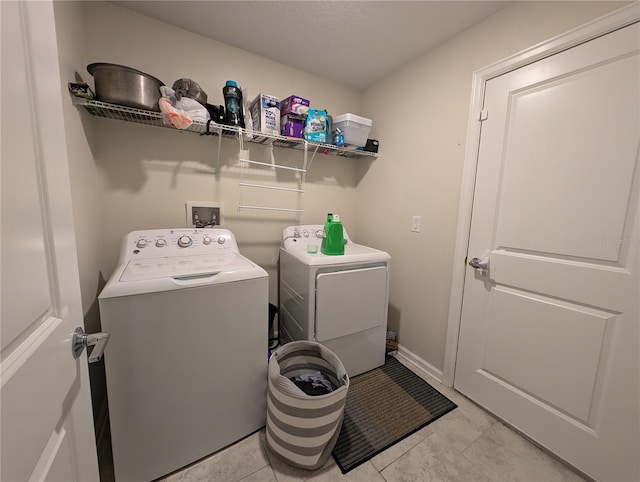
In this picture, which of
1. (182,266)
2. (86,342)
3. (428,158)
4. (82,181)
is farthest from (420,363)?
(82,181)

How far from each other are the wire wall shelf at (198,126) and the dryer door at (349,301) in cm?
105

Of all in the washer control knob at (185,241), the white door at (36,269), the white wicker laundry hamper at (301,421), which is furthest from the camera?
the washer control knob at (185,241)

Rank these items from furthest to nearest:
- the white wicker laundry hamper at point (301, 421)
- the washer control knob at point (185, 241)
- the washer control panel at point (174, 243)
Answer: the washer control knob at point (185, 241) → the washer control panel at point (174, 243) → the white wicker laundry hamper at point (301, 421)

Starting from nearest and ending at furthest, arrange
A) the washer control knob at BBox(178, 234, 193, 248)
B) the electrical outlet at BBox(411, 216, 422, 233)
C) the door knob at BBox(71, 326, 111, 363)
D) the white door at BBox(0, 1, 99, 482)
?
the white door at BBox(0, 1, 99, 482) < the door knob at BBox(71, 326, 111, 363) < the washer control knob at BBox(178, 234, 193, 248) < the electrical outlet at BBox(411, 216, 422, 233)

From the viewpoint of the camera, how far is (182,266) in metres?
1.29

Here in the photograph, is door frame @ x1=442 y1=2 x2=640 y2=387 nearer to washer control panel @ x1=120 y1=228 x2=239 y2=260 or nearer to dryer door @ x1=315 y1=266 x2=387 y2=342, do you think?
dryer door @ x1=315 y1=266 x2=387 y2=342

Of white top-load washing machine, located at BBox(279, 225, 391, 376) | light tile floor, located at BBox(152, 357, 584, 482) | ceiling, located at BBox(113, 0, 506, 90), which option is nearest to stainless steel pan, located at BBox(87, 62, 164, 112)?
ceiling, located at BBox(113, 0, 506, 90)

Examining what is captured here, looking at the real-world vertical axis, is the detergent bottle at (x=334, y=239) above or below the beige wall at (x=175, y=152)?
below

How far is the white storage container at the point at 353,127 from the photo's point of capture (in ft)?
6.66

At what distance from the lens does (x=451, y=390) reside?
5.86ft

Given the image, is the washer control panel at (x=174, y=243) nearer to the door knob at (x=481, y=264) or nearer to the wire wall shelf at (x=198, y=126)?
the wire wall shelf at (x=198, y=126)

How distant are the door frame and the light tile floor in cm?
46

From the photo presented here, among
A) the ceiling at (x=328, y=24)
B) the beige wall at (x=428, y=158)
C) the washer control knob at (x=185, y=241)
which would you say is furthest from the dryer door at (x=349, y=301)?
the ceiling at (x=328, y=24)

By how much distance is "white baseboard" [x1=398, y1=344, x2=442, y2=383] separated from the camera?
1.89 m
